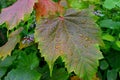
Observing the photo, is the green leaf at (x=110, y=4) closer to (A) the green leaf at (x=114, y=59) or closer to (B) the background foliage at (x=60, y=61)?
(B) the background foliage at (x=60, y=61)

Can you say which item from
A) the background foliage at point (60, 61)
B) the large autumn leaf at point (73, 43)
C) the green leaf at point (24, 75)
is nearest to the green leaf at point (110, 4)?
the background foliage at point (60, 61)

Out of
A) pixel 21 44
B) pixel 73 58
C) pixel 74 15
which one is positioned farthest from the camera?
pixel 21 44

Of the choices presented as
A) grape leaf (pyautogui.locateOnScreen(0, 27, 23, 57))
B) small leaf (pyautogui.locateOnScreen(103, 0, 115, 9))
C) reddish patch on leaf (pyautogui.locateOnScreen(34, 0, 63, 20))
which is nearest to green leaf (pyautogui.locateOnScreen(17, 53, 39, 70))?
grape leaf (pyautogui.locateOnScreen(0, 27, 23, 57))

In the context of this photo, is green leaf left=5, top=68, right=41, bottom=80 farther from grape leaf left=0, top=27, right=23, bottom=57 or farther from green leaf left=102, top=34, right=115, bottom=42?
green leaf left=102, top=34, right=115, bottom=42

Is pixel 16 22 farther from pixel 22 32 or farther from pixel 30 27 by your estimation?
pixel 30 27

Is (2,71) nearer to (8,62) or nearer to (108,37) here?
(8,62)

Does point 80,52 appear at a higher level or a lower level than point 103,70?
higher

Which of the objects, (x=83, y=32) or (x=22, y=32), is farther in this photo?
(x=22, y=32)

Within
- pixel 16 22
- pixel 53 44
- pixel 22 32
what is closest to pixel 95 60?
pixel 53 44
